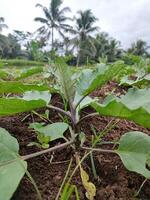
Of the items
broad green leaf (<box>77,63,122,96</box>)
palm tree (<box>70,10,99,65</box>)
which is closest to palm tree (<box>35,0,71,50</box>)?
palm tree (<box>70,10,99,65</box>)

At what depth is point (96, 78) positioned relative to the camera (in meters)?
0.80

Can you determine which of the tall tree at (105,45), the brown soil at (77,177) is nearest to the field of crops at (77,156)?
the brown soil at (77,177)

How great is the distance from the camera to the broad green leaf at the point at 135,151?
2.46ft

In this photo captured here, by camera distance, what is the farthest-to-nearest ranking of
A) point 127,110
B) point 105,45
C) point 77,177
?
point 105,45 → point 77,177 → point 127,110

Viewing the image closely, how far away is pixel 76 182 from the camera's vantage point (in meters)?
0.78

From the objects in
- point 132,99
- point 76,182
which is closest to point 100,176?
point 76,182

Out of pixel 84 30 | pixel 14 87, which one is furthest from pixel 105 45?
pixel 14 87

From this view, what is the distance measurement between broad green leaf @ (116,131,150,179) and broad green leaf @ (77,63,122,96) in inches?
6.0

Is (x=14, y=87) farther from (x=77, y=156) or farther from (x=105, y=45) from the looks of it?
(x=105, y=45)

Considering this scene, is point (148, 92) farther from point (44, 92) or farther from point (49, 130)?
point (44, 92)

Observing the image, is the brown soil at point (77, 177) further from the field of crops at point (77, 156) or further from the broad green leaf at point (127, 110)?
the broad green leaf at point (127, 110)

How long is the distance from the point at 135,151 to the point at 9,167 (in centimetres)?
30

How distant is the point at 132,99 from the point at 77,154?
0.65 feet

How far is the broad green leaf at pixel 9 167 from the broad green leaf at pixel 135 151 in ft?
0.79
